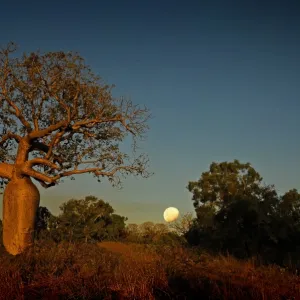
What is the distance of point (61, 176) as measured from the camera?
39.0 ft

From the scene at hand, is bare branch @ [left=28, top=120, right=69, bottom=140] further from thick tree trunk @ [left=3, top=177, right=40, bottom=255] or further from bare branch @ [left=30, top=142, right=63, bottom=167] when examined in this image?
thick tree trunk @ [left=3, top=177, right=40, bottom=255]

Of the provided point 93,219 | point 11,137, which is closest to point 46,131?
point 11,137

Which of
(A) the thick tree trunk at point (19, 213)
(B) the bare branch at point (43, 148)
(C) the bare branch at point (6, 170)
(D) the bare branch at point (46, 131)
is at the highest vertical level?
(D) the bare branch at point (46, 131)

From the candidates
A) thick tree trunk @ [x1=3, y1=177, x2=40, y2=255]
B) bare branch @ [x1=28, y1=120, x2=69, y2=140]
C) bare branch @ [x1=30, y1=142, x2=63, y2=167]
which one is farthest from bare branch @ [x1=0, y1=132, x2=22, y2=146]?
thick tree trunk @ [x1=3, y1=177, x2=40, y2=255]

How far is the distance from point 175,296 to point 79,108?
875 centimetres

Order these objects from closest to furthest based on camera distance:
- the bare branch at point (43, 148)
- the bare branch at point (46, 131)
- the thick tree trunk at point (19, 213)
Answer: the thick tree trunk at point (19, 213) < the bare branch at point (46, 131) < the bare branch at point (43, 148)

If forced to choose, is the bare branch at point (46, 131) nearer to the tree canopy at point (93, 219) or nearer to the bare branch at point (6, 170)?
the bare branch at point (6, 170)

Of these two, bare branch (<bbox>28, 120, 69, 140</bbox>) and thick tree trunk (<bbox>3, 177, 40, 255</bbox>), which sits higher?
bare branch (<bbox>28, 120, 69, 140</bbox>)

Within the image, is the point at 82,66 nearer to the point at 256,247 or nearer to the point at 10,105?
the point at 10,105

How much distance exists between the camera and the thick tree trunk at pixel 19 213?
11.2 m

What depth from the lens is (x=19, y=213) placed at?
37.6 ft

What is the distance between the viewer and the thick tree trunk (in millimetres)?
11250

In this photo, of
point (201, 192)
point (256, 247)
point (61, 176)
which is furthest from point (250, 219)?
point (201, 192)

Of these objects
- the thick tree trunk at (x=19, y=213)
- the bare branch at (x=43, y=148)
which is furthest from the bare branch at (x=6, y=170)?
the bare branch at (x=43, y=148)
